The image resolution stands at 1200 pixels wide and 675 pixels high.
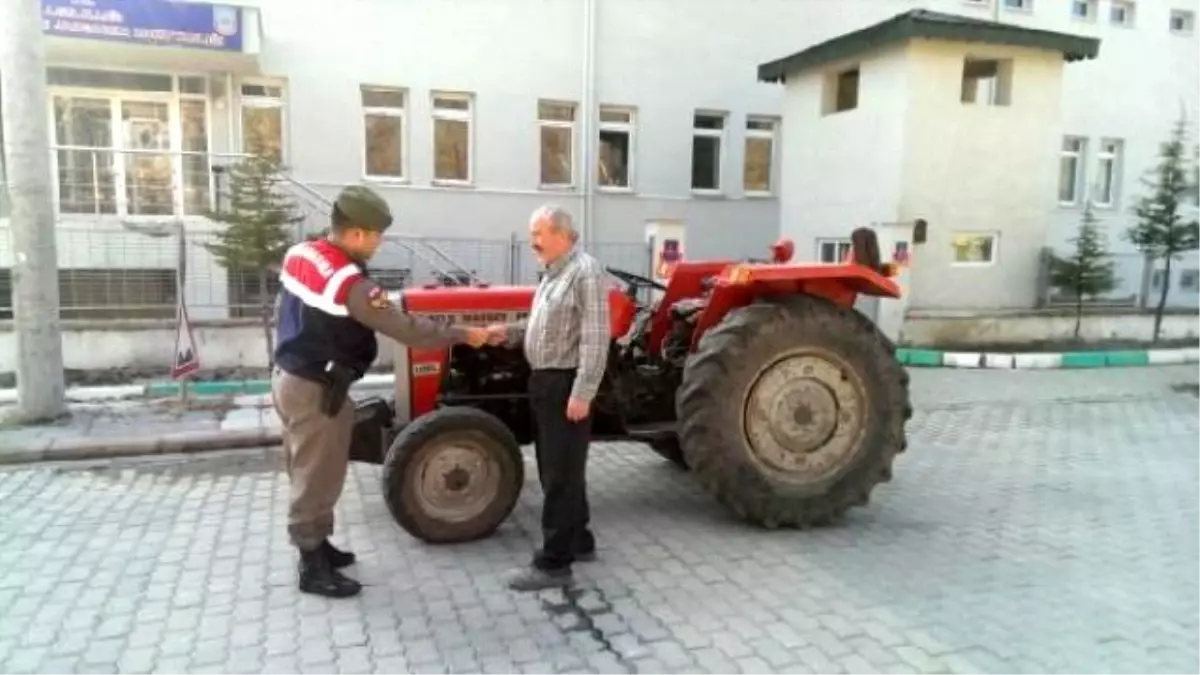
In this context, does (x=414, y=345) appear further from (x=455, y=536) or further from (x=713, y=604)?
(x=713, y=604)

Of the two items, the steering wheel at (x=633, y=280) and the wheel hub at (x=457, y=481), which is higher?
the steering wheel at (x=633, y=280)

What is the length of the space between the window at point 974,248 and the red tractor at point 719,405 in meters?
8.24

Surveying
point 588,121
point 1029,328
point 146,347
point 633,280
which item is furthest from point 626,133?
point 633,280

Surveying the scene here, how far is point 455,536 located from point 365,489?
3.91 ft

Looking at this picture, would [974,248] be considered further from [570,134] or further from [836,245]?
[570,134]

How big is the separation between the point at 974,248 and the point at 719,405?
31.3 ft

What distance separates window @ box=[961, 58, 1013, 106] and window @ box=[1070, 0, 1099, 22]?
6.87m

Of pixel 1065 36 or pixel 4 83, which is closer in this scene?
pixel 4 83

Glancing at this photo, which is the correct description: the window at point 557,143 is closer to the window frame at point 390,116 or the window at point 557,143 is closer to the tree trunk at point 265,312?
the window frame at point 390,116

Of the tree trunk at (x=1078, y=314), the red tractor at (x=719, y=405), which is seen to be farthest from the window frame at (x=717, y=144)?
the red tractor at (x=719, y=405)

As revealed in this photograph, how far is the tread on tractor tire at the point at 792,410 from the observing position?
14.6 ft

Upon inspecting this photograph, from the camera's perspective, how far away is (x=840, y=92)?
44.6 feet

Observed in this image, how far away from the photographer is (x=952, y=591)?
3.90 meters

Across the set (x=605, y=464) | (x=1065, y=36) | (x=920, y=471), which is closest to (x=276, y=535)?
(x=605, y=464)
